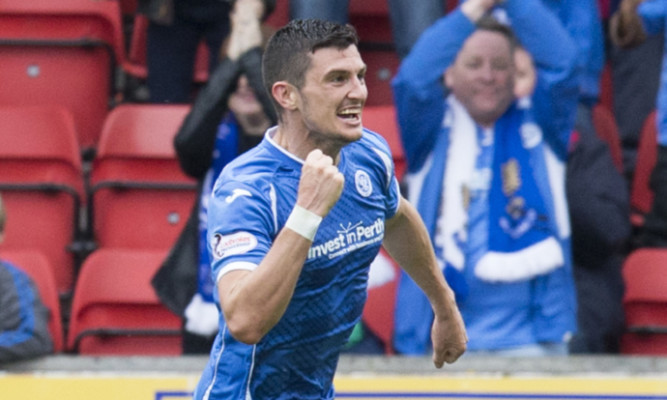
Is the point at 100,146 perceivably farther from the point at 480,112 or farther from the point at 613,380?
the point at 613,380

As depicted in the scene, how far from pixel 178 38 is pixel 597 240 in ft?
6.90

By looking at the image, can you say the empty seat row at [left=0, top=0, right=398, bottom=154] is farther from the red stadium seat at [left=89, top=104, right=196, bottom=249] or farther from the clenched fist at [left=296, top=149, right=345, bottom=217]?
the clenched fist at [left=296, top=149, right=345, bottom=217]

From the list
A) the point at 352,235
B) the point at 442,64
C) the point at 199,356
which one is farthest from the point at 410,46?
the point at 352,235

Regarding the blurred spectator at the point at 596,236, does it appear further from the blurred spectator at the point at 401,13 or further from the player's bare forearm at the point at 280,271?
the player's bare forearm at the point at 280,271

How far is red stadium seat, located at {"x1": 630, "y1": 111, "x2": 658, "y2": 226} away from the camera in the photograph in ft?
20.0

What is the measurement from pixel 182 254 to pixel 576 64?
5.60 ft

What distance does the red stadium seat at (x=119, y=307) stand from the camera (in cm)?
572

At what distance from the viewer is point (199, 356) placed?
493 centimetres

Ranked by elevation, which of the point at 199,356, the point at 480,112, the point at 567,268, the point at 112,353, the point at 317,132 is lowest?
the point at 112,353

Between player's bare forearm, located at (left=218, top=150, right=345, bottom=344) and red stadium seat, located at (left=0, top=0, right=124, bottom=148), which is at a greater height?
player's bare forearm, located at (left=218, top=150, right=345, bottom=344)

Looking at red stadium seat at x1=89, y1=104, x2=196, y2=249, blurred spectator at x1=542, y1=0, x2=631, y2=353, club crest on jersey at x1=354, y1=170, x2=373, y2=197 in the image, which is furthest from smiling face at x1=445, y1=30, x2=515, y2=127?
club crest on jersey at x1=354, y1=170, x2=373, y2=197

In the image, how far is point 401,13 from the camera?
568cm

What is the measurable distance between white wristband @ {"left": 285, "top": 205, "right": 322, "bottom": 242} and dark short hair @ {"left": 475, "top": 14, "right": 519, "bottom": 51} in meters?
2.34

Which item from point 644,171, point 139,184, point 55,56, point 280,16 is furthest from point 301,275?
point 55,56
